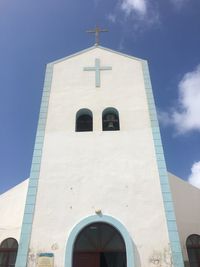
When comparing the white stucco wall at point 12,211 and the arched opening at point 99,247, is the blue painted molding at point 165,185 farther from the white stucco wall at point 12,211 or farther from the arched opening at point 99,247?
the white stucco wall at point 12,211

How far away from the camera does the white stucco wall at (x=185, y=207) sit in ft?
31.6

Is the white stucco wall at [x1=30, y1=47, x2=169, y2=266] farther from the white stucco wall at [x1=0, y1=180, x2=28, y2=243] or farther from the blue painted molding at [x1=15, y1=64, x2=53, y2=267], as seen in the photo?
the white stucco wall at [x1=0, y1=180, x2=28, y2=243]

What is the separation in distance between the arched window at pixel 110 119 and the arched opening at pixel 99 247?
12.2ft

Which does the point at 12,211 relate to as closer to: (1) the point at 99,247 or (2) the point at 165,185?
(1) the point at 99,247

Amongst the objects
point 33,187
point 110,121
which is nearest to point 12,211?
point 33,187

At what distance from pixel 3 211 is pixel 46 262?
12.8 ft

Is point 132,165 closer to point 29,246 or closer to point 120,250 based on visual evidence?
point 120,250

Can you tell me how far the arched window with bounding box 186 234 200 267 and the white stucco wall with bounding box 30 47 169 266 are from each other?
2.94 m

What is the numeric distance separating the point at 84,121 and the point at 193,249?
6243 mm

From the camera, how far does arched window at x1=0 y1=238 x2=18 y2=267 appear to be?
8.97m

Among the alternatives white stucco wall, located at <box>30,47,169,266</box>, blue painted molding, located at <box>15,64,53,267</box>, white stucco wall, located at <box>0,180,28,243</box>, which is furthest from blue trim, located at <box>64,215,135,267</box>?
white stucco wall, located at <box>0,180,28,243</box>

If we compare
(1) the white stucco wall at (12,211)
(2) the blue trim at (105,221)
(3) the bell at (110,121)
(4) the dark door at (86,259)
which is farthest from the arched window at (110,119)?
(4) the dark door at (86,259)

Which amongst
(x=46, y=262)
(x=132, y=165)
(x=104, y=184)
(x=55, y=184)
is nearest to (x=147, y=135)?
(x=132, y=165)

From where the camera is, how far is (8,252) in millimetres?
9227
